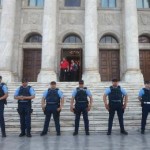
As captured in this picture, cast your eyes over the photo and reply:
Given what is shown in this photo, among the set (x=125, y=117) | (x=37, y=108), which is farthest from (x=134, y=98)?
(x=37, y=108)

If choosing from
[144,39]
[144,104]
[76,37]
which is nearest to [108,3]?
[76,37]

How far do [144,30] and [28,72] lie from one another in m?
11.2

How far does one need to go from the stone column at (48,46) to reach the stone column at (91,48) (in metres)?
2.55

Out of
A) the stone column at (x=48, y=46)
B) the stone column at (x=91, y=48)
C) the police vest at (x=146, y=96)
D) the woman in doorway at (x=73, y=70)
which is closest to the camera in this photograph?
the police vest at (x=146, y=96)

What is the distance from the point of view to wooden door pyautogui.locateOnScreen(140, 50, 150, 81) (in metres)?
24.2

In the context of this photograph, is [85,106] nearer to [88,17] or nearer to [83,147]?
[83,147]

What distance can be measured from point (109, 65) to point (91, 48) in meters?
4.20

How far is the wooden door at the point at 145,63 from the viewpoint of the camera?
2416 cm

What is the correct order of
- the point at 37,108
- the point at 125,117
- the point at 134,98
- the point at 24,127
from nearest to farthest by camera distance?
1. the point at 24,127
2. the point at 125,117
3. the point at 37,108
4. the point at 134,98

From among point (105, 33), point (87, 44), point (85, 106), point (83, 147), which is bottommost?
point (83, 147)

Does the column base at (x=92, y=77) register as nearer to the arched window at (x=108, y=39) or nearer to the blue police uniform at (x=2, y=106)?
the arched window at (x=108, y=39)

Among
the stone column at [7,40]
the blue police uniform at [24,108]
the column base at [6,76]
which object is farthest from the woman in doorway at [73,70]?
the blue police uniform at [24,108]

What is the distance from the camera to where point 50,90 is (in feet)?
31.8

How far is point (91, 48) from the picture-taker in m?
20.8
